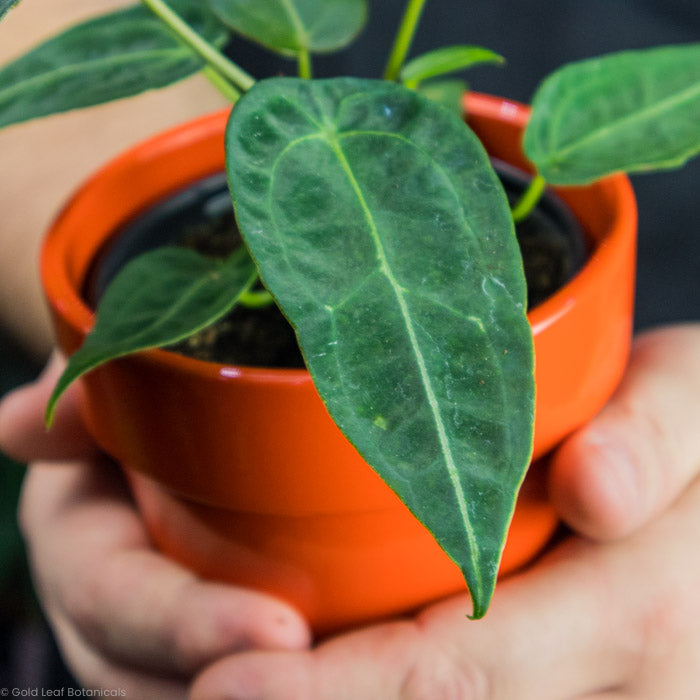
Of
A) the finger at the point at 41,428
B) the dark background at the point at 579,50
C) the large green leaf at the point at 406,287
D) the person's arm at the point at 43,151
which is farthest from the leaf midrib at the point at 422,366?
the person's arm at the point at 43,151

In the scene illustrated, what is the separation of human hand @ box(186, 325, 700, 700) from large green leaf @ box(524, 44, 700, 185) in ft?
0.46

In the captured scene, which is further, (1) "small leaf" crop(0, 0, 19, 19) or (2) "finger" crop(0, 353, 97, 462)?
(2) "finger" crop(0, 353, 97, 462)

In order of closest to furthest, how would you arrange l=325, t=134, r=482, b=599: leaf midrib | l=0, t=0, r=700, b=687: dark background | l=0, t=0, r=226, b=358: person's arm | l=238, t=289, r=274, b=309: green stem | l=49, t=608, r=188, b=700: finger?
l=325, t=134, r=482, b=599: leaf midrib → l=238, t=289, r=274, b=309: green stem → l=49, t=608, r=188, b=700: finger → l=0, t=0, r=700, b=687: dark background → l=0, t=0, r=226, b=358: person's arm

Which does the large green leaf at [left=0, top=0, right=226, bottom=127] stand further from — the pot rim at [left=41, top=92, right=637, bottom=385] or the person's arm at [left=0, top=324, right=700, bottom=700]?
the person's arm at [left=0, top=324, right=700, bottom=700]

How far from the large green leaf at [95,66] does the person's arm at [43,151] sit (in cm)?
54

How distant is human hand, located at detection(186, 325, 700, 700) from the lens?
408mm

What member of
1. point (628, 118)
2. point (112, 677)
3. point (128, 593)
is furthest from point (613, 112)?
point (112, 677)

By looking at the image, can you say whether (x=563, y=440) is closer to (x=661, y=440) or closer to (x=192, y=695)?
(x=661, y=440)

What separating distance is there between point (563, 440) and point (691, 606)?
0.52 ft

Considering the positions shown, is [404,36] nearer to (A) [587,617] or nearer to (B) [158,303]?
(B) [158,303]

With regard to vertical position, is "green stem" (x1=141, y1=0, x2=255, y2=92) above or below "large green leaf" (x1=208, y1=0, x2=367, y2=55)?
above

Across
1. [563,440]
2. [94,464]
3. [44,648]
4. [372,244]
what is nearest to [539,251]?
[563,440]

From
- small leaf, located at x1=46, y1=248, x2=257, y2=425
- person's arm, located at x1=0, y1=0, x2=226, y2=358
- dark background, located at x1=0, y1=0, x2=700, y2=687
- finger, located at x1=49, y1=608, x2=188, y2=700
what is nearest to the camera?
small leaf, located at x1=46, y1=248, x2=257, y2=425

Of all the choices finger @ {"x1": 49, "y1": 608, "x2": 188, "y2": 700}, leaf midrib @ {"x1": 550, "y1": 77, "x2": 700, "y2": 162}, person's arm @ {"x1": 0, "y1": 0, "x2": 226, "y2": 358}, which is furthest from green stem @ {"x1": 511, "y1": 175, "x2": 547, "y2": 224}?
person's arm @ {"x1": 0, "y1": 0, "x2": 226, "y2": 358}
